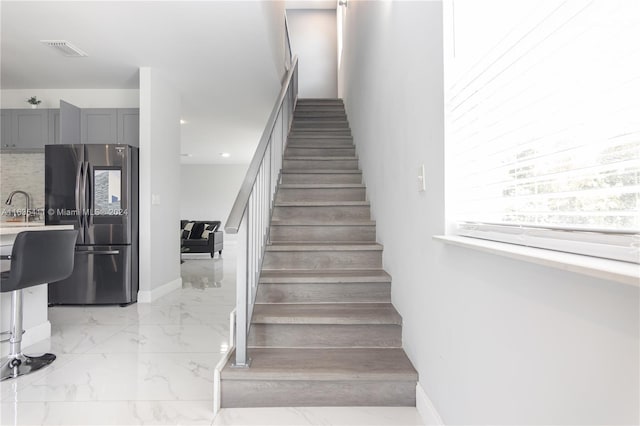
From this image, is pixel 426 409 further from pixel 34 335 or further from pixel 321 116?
pixel 321 116

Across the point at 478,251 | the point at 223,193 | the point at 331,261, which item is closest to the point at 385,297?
the point at 331,261

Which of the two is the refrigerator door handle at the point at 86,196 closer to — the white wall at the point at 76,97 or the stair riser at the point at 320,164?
the white wall at the point at 76,97

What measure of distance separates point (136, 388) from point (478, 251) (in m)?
1.99

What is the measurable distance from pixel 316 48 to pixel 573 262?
8.84 meters

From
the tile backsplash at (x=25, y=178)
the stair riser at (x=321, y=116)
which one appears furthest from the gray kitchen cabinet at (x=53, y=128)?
the stair riser at (x=321, y=116)

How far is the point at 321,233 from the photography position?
121 inches

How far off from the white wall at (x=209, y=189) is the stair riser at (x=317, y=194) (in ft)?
28.0

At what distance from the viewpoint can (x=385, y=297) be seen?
7.90 ft

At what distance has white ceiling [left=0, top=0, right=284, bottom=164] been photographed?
3037 millimetres

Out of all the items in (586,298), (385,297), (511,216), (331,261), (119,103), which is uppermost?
(119,103)

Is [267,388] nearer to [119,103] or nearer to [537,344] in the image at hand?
[537,344]

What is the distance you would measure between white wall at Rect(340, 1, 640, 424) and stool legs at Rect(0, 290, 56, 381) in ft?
7.84

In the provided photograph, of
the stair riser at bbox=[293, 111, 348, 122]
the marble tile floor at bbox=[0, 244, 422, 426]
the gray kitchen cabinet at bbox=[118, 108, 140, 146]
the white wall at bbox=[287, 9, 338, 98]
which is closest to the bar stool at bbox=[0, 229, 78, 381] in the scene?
the marble tile floor at bbox=[0, 244, 422, 426]

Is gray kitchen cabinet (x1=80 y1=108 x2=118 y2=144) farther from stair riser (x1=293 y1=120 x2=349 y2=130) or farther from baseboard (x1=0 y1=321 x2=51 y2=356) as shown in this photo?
baseboard (x1=0 y1=321 x2=51 y2=356)
